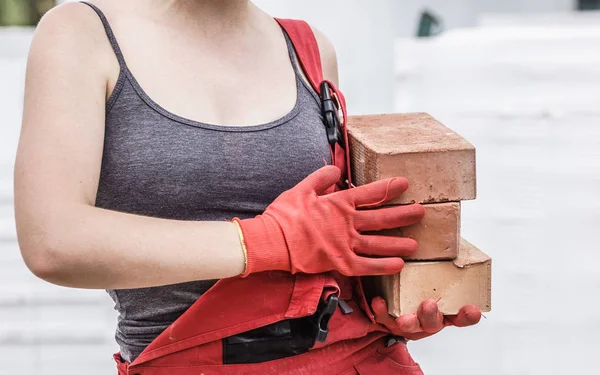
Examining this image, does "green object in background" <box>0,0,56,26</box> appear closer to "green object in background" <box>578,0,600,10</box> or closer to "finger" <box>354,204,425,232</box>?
"finger" <box>354,204,425,232</box>

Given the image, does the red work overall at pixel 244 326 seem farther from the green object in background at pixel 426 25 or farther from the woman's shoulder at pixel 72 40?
the green object in background at pixel 426 25

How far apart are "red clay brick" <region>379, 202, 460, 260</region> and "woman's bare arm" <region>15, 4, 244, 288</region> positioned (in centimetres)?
28

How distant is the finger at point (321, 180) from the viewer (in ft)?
3.95

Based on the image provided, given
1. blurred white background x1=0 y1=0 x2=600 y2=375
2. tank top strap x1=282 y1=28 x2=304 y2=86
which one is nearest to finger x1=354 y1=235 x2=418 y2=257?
tank top strap x1=282 y1=28 x2=304 y2=86

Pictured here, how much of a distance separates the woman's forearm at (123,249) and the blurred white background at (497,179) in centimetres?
141

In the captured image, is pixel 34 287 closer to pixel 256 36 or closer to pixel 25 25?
pixel 25 25

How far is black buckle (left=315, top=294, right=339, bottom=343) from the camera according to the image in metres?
1.19

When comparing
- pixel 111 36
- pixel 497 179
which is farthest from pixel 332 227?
pixel 497 179

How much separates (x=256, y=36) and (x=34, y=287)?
1539 mm

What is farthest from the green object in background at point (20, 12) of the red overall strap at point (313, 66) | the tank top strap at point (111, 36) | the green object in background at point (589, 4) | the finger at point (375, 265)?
the green object in background at point (589, 4)

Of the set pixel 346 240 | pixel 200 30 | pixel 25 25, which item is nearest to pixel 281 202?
pixel 346 240

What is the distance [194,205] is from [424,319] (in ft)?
1.25

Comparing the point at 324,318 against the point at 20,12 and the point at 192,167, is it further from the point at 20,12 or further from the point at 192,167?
the point at 20,12

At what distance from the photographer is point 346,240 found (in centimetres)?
121
